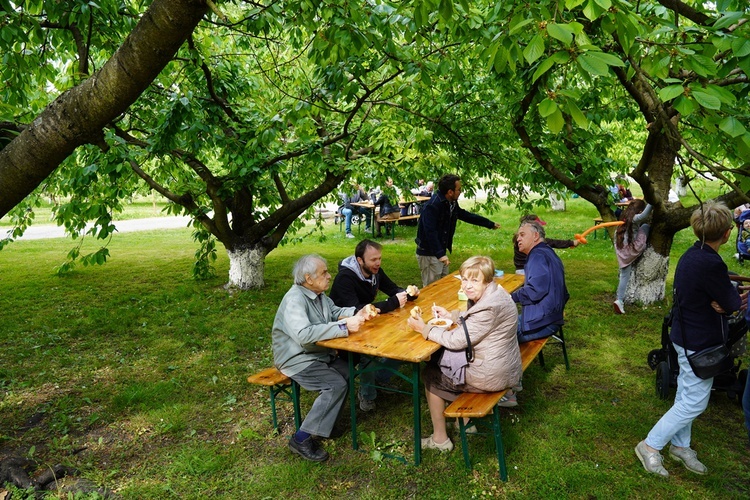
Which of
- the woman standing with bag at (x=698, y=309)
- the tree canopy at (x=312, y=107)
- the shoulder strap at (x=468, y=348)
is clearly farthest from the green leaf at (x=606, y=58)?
the shoulder strap at (x=468, y=348)

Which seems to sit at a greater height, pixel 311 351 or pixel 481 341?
pixel 481 341

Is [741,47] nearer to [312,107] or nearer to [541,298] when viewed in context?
[541,298]

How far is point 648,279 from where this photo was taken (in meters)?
7.40

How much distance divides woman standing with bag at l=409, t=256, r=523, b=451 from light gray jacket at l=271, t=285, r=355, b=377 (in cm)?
77

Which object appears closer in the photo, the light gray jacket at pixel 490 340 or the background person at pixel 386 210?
the light gray jacket at pixel 490 340

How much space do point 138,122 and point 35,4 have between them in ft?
10.4

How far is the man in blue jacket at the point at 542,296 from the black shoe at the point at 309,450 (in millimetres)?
1935

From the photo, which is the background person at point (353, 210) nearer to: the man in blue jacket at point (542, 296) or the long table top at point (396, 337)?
the long table top at point (396, 337)

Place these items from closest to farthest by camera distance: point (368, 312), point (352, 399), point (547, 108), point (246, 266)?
point (547, 108) → point (352, 399) → point (368, 312) → point (246, 266)

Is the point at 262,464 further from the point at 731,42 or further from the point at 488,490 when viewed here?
the point at 731,42

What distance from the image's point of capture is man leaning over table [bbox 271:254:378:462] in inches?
151

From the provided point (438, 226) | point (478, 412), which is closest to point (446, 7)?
point (478, 412)

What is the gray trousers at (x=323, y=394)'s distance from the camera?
3848 mm

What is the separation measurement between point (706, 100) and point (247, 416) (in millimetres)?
4028
